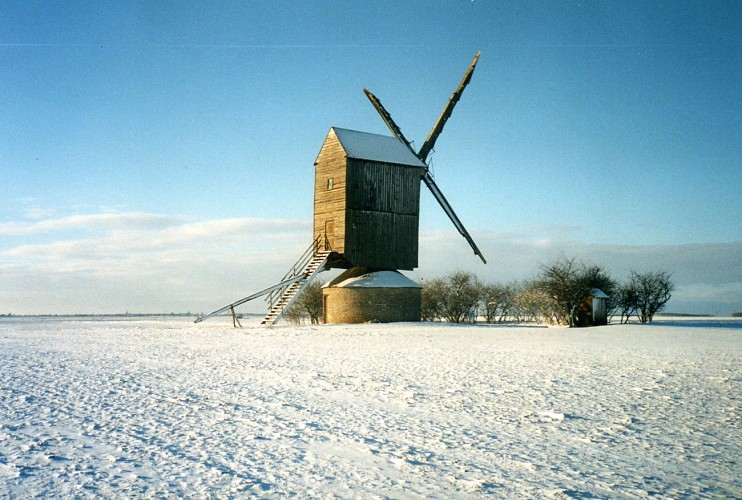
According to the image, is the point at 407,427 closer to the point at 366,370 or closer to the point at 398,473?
the point at 398,473

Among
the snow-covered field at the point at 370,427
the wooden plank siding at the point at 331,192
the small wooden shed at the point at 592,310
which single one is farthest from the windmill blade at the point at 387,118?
the snow-covered field at the point at 370,427

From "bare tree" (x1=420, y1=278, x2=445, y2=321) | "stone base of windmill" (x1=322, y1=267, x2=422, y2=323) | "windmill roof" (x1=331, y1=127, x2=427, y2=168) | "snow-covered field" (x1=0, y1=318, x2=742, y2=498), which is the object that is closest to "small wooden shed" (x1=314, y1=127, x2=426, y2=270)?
"windmill roof" (x1=331, y1=127, x2=427, y2=168)

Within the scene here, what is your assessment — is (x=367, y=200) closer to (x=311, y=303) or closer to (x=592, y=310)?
(x=592, y=310)

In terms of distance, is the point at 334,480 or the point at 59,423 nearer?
the point at 334,480

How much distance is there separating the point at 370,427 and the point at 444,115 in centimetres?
2938

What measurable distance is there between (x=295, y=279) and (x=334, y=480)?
915 inches

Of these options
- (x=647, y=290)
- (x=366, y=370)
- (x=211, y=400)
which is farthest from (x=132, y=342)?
(x=647, y=290)

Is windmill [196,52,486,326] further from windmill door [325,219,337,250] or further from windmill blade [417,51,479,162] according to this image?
windmill blade [417,51,479,162]

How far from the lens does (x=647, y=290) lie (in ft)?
132

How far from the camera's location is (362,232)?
2880 cm

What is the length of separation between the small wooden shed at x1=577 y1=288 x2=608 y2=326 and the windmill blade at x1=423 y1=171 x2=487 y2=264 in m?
6.19

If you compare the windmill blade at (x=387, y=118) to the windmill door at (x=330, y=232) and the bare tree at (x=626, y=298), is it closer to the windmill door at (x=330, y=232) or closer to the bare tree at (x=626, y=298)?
the windmill door at (x=330, y=232)

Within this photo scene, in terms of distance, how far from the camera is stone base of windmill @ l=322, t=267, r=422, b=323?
2852 cm

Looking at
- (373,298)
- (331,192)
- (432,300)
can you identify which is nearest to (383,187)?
(331,192)
